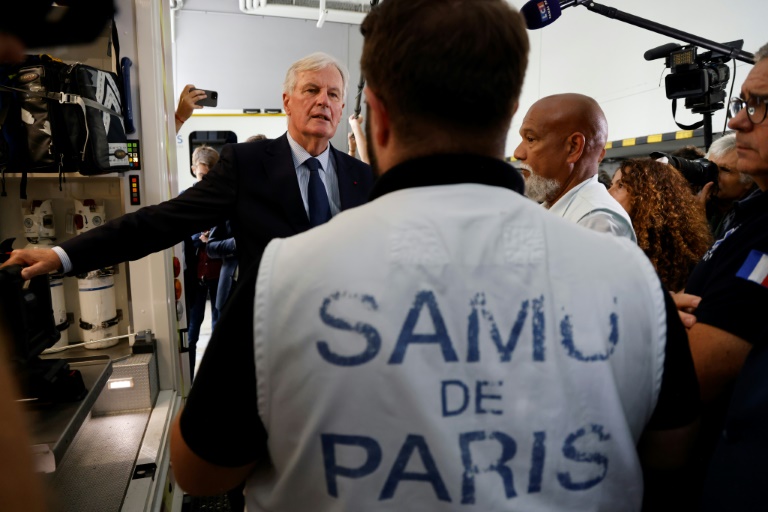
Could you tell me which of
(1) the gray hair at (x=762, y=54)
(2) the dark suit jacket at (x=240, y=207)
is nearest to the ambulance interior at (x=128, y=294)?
(2) the dark suit jacket at (x=240, y=207)

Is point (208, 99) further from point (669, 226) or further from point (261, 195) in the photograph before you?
point (669, 226)

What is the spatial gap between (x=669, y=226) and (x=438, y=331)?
6.11 ft

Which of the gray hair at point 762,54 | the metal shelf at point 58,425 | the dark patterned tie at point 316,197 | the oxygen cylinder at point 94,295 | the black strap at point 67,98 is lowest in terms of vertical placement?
the metal shelf at point 58,425

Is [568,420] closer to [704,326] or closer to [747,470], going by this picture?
[747,470]

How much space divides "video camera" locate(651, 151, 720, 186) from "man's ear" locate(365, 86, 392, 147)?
239 cm

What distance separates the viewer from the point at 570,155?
205 cm

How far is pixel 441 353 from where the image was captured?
2.21 feet

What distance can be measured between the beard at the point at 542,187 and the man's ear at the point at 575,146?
116mm

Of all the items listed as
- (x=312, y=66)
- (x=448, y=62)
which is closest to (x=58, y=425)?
(x=448, y=62)

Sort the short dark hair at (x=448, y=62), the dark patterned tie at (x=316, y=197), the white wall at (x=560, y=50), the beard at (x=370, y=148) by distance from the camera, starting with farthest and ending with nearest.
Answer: the white wall at (x=560, y=50) < the dark patterned tie at (x=316, y=197) < the beard at (x=370, y=148) < the short dark hair at (x=448, y=62)

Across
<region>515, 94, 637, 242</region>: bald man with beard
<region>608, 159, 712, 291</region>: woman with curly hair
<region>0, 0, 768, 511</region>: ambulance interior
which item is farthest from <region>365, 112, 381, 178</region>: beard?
<region>608, 159, 712, 291</region>: woman with curly hair

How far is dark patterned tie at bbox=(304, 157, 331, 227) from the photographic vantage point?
1973 mm

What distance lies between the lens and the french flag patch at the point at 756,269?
0.98 m

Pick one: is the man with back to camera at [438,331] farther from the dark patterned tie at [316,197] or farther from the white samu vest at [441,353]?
the dark patterned tie at [316,197]
